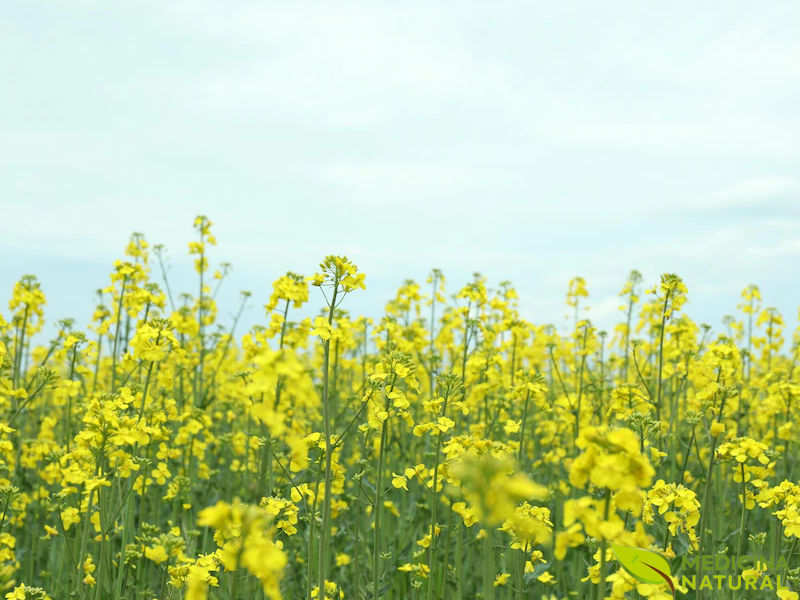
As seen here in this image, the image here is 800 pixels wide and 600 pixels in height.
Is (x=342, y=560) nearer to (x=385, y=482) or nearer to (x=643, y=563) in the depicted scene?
(x=385, y=482)

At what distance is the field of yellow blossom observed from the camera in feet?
7.36

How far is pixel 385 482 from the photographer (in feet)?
22.2

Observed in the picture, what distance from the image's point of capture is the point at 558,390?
487 inches

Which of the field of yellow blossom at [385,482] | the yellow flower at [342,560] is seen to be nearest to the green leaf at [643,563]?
the field of yellow blossom at [385,482]

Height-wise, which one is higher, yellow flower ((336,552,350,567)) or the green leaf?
the green leaf

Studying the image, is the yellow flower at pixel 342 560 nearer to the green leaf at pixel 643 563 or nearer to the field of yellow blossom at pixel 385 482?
the field of yellow blossom at pixel 385 482

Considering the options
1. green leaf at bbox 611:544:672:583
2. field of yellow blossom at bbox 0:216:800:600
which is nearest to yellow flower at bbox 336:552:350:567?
field of yellow blossom at bbox 0:216:800:600

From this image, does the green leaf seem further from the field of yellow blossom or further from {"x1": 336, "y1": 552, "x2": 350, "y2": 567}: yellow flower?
{"x1": 336, "y1": 552, "x2": 350, "y2": 567}: yellow flower

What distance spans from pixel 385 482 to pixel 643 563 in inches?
151

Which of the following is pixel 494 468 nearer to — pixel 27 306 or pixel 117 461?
pixel 117 461

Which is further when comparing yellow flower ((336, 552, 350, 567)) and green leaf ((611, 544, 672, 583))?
yellow flower ((336, 552, 350, 567))

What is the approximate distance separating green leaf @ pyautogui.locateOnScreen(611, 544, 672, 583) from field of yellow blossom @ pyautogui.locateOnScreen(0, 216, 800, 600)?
0.05ft

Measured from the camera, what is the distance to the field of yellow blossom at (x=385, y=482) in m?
2.24

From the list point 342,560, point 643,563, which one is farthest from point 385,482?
point 643,563
